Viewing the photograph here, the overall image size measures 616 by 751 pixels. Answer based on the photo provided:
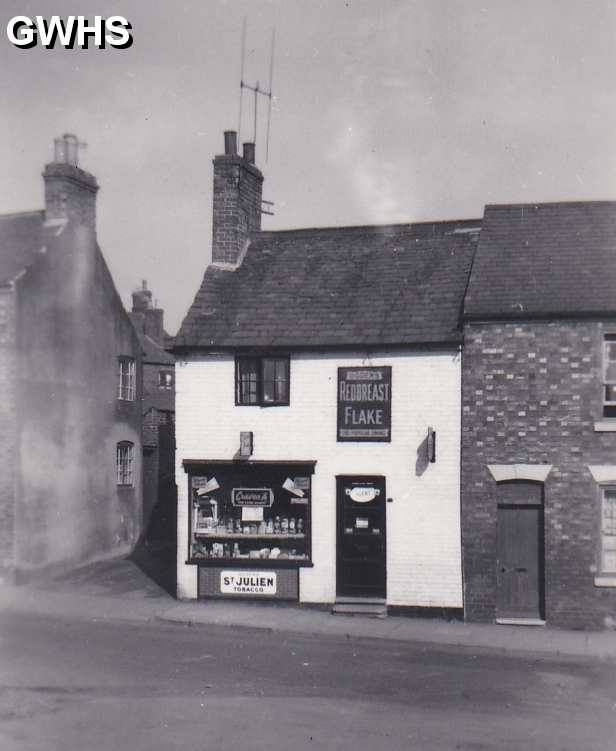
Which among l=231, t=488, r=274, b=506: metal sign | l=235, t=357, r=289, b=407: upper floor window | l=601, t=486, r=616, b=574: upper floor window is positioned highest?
l=235, t=357, r=289, b=407: upper floor window

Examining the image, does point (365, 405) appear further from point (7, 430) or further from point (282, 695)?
point (7, 430)

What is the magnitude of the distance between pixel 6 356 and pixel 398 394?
29.3 ft

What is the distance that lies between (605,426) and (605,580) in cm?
279

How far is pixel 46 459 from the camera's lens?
70.9 feet

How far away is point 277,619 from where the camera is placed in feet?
55.2

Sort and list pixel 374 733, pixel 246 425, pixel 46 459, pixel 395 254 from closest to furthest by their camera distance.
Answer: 1. pixel 374 733
2. pixel 246 425
3. pixel 395 254
4. pixel 46 459

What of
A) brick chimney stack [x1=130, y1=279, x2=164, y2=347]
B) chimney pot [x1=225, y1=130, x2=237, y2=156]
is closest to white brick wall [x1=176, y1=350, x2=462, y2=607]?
chimney pot [x1=225, y1=130, x2=237, y2=156]

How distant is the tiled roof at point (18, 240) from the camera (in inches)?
836

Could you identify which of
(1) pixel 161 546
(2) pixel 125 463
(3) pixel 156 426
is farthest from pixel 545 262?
(3) pixel 156 426

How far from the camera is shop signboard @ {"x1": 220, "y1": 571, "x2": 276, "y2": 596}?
1838cm

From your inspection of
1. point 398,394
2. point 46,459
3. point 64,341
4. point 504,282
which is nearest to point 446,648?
point 398,394

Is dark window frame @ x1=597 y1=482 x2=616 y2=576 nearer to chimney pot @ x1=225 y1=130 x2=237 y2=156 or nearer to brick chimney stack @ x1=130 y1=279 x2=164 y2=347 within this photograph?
chimney pot @ x1=225 y1=130 x2=237 y2=156

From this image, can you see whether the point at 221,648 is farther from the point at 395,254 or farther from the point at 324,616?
the point at 395,254

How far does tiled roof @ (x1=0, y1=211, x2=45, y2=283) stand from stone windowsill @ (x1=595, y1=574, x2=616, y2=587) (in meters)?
14.0
